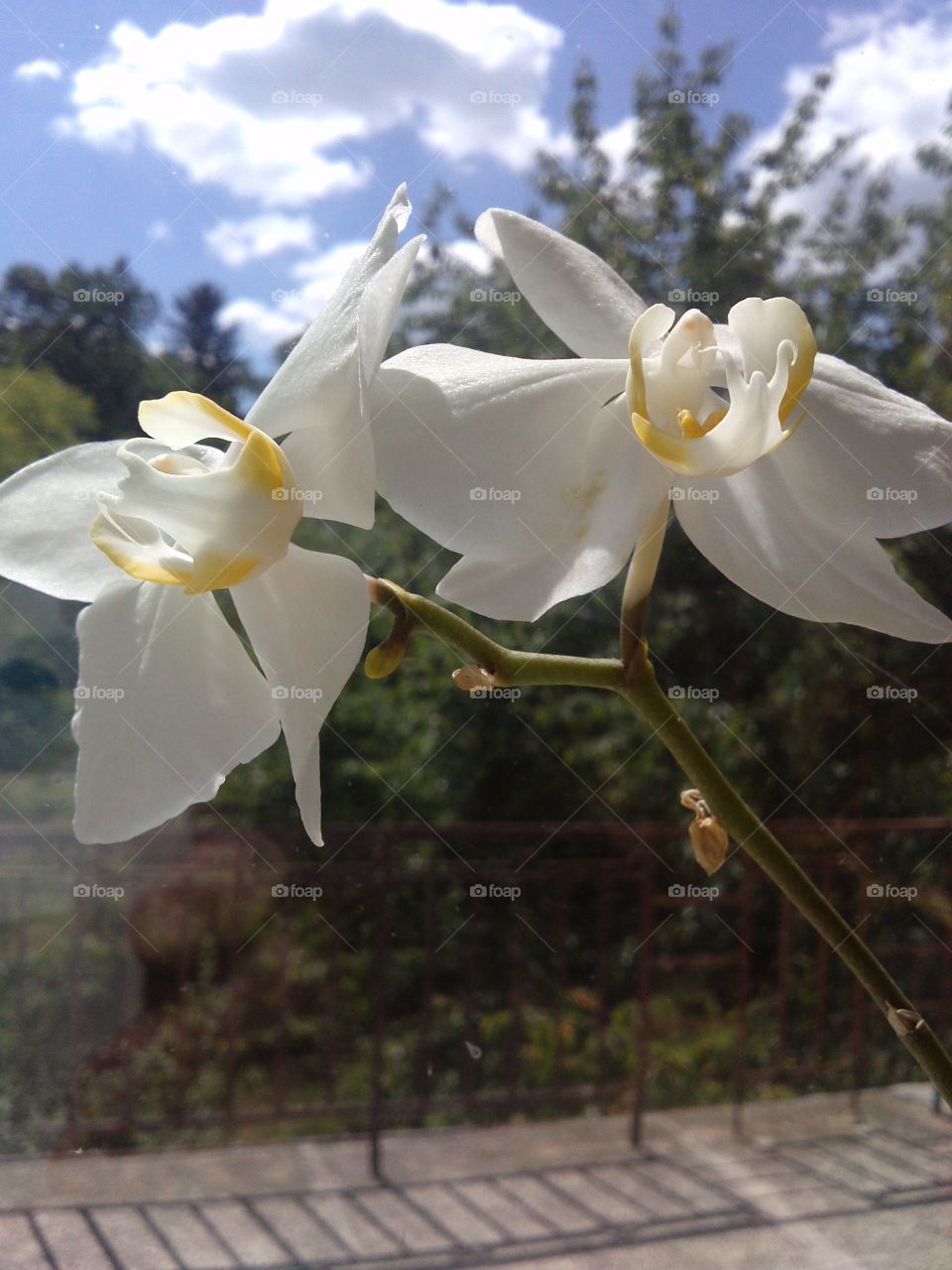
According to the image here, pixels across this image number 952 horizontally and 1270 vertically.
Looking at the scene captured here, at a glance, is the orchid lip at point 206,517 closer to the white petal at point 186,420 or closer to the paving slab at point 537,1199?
the white petal at point 186,420

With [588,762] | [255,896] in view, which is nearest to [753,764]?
Result: [588,762]

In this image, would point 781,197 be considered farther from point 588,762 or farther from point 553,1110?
point 553,1110

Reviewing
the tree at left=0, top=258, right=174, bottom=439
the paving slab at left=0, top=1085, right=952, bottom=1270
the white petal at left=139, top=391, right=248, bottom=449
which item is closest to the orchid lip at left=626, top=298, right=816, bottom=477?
the white petal at left=139, top=391, right=248, bottom=449

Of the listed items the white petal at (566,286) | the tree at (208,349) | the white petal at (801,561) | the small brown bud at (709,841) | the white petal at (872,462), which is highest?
the tree at (208,349)

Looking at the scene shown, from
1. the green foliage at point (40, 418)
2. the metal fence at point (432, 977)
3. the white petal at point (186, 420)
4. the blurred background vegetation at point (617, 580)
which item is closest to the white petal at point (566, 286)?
the white petal at point (186, 420)

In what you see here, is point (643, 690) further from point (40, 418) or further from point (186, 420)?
point (40, 418)

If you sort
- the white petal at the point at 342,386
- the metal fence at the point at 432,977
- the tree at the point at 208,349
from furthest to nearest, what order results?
the metal fence at the point at 432,977, the tree at the point at 208,349, the white petal at the point at 342,386

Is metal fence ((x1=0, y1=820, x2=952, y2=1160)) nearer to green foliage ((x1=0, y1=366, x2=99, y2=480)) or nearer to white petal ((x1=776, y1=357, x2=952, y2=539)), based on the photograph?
green foliage ((x1=0, y1=366, x2=99, y2=480))
